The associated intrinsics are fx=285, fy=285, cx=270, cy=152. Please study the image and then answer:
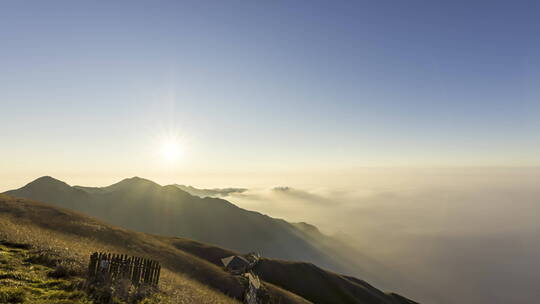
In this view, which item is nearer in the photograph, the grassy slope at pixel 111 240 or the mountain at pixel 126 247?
the mountain at pixel 126 247

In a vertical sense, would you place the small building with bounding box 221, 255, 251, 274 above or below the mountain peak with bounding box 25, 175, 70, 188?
below

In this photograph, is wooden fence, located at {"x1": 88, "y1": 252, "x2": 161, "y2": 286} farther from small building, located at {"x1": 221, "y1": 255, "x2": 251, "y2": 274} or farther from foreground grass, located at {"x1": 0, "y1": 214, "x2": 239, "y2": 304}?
small building, located at {"x1": 221, "y1": 255, "x2": 251, "y2": 274}

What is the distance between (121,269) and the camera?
61.1 feet

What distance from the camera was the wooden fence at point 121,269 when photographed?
17.0 meters

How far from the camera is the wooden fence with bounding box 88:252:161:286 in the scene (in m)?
17.0

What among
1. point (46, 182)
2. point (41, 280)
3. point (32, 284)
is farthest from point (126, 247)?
point (46, 182)

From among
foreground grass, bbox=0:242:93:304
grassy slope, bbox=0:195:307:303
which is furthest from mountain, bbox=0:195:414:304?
foreground grass, bbox=0:242:93:304

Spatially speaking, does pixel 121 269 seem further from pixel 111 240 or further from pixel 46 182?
pixel 46 182

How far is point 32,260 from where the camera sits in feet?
57.6

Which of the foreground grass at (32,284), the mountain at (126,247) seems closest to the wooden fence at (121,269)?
the foreground grass at (32,284)

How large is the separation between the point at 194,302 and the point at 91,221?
3524cm

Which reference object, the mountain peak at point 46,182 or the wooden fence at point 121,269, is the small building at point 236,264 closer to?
the wooden fence at point 121,269

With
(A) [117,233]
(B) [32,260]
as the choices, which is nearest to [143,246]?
(A) [117,233]

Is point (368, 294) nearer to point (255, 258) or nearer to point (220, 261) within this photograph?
point (255, 258)
